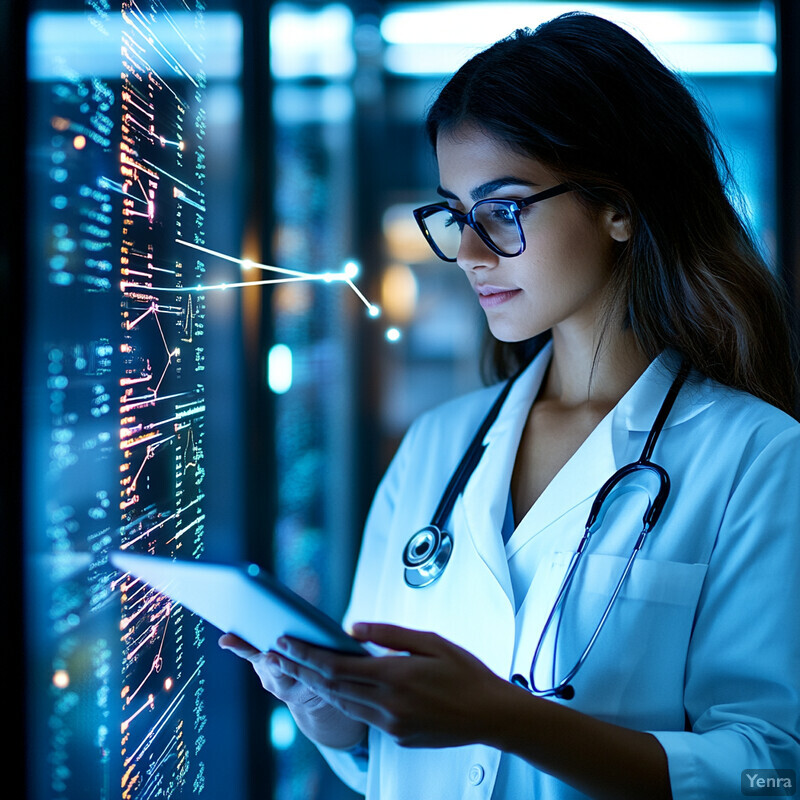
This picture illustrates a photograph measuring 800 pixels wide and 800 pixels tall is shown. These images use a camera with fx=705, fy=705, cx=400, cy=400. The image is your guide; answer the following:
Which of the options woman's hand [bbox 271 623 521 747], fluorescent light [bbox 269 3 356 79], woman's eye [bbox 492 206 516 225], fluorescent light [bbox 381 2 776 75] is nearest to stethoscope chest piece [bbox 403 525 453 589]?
woman's hand [bbox 271 623 521 747]

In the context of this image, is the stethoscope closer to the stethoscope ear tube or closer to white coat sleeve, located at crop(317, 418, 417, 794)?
the stethoscope ear tube

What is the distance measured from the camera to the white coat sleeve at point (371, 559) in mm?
1132

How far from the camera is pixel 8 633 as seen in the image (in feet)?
1.58

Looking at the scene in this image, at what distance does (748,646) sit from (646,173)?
0.66 metres

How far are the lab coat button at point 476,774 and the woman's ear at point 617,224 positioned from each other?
2.50 feet

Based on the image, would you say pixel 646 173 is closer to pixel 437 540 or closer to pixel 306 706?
pixel 437 540

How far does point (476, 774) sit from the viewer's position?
2.93ft

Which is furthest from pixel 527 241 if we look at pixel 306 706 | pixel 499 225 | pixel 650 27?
pixel 650 27

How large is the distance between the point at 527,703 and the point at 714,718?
262 mm

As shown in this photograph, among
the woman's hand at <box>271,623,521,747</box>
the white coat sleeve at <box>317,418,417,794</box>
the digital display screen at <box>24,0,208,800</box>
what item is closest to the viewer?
the digital display screen at <box>24,0,208,800</box>

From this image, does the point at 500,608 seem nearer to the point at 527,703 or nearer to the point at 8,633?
the point at 527,703

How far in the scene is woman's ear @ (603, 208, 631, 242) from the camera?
104cm

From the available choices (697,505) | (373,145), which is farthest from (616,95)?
(373,145)

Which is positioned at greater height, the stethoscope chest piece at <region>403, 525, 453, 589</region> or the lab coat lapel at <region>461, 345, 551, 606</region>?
the lab coat lapel at <region>461, 345, 551, 606</region>
